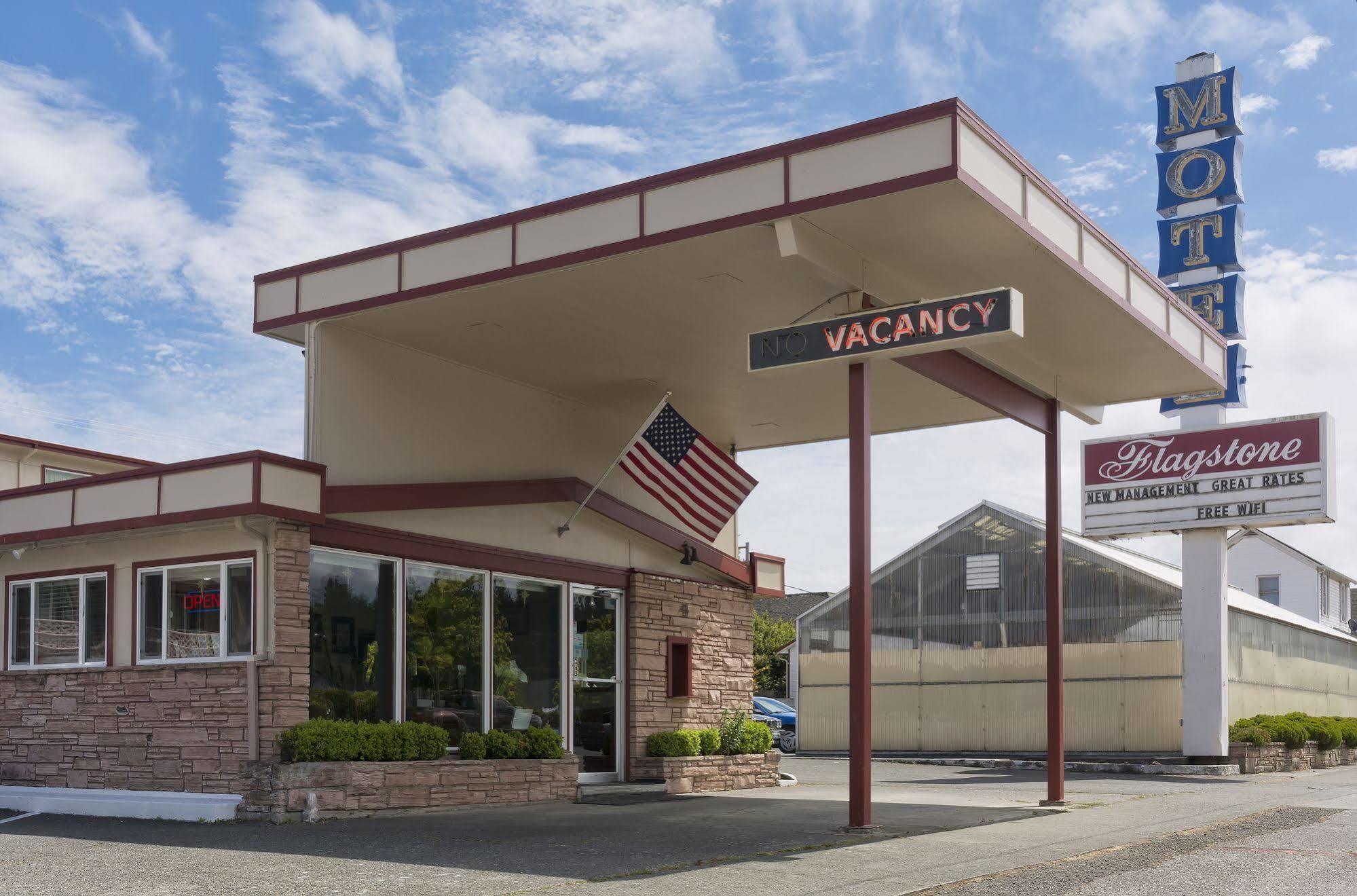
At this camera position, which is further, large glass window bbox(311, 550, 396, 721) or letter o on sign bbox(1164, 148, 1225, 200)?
letter o on sign bbox(1164, 148, 1225, 200)

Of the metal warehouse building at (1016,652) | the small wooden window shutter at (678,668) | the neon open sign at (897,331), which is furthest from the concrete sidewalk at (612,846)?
the metal warehouse building at (1016,652)

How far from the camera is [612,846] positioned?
12625mm

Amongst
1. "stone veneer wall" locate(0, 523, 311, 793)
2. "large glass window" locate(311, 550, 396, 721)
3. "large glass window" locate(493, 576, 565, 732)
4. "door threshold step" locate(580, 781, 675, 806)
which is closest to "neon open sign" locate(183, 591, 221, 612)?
"stone veneer wall" locate(0, 523, 311, 793)

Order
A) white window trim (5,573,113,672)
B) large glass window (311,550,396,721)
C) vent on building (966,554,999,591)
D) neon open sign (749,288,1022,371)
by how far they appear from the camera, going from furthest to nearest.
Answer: vent on building (966,554,999,591) → white window trim (5,573,113,672) → large glass window (311,550,396,721) → neon open sign (749,288,1022,371)

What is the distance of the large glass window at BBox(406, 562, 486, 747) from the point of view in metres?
17.8

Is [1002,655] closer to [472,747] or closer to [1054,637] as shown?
[1054,637]

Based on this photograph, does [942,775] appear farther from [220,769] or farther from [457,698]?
[220,769]

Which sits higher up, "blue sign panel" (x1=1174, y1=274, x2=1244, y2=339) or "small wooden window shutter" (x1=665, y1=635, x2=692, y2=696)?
"blue sign panel" (x1=1174, y1=274, x2=1244, y2=339)

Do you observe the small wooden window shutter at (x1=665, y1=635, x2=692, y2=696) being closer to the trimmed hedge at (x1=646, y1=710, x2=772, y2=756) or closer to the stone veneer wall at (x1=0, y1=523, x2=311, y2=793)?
the trimmed hedge at (x1=646, y1=710, x2=772, y2=756)

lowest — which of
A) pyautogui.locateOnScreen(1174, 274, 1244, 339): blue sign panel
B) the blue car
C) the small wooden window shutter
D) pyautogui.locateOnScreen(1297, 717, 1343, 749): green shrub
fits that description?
the blue car

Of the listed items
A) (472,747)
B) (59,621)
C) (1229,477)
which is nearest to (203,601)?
(59,621)

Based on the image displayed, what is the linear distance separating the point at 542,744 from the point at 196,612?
4.86 m

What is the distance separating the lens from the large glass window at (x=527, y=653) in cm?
1933

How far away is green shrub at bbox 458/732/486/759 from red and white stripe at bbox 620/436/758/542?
420 centimetres
